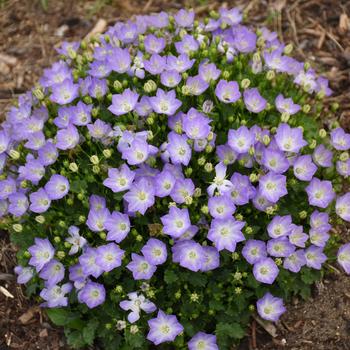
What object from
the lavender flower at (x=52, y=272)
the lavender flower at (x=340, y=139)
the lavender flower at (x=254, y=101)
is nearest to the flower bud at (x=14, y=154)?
the lavender flower at (x=52, y=272)

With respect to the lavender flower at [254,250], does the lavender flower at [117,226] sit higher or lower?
higher

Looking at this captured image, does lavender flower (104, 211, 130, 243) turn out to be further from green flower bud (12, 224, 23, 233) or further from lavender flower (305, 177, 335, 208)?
lavender flower (305, 177, 335, 208)

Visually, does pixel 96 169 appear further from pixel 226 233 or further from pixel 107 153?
pixel 226 233

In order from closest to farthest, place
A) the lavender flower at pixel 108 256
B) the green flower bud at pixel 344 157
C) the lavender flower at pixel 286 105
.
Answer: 1. the lavender flower at pixel 108 256
2. the green flower bud at pixel 344 157
3. the lavender flower at pixel 286 105

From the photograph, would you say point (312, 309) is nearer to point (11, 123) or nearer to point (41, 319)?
point (41, 319)

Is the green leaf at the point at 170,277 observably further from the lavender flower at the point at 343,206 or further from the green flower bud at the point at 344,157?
the green flower bud at the point at 344,157

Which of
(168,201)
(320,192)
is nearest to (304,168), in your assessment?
(320,192)

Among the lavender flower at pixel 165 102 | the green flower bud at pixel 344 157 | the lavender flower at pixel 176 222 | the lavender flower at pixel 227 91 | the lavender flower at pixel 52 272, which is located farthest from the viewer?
the green flower bud at pixel 344 157
